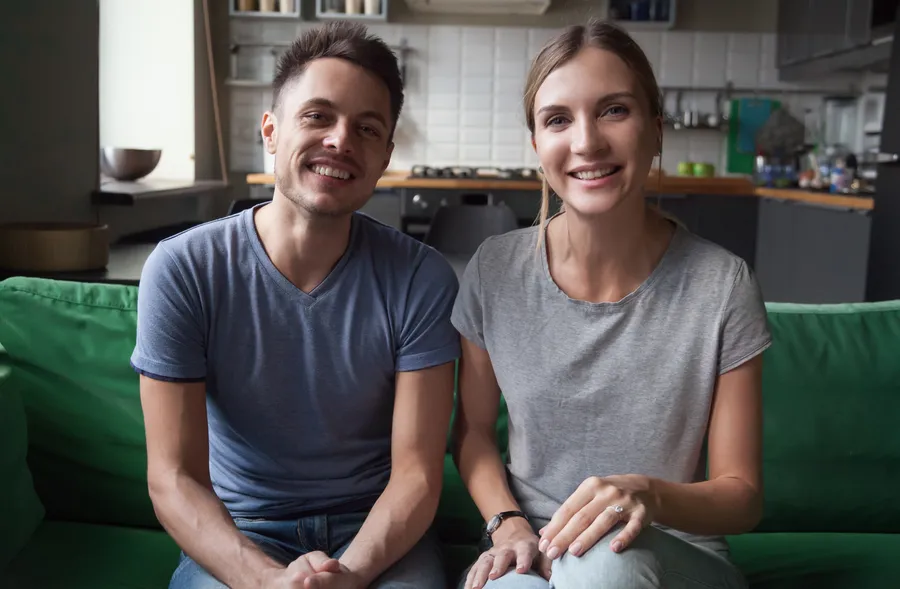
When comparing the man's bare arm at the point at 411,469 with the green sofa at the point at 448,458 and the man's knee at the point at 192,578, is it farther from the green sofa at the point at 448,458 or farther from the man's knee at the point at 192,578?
the green sofa at the point at 448,458

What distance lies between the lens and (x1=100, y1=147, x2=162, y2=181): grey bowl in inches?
146

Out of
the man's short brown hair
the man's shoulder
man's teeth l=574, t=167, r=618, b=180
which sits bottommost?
the man's shoulder

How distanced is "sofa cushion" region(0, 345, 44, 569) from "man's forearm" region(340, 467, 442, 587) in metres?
0.61

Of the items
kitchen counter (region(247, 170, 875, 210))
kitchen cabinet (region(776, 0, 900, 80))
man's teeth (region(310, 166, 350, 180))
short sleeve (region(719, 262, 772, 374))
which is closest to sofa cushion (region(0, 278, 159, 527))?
man's teeth (region(310, 166, 350, 180))

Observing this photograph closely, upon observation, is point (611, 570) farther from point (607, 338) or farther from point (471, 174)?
point (471, 174)

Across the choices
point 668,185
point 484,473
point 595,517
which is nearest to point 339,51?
point 484,473

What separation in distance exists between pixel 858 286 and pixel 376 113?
3330 mm

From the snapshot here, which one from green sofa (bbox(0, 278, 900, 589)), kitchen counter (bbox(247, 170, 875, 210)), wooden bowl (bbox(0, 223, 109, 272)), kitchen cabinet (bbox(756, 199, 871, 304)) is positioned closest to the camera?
green sofa (bbox(0, 278, 900, 589))

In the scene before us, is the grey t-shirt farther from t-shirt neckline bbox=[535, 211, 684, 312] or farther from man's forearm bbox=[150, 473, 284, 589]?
man's forearm bbox=[150, 473, 284, 589]

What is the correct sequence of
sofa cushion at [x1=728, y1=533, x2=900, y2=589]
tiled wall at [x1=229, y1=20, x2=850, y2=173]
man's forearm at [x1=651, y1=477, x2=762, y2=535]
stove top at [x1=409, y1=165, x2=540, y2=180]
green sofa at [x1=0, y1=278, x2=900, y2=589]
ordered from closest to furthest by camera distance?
man's forearm at [x1=651, y1=477, x2=762, y2=535] < sofa cushion at [x1=728, y1=533, x2=900, y2=589] < green sofa at [x1=0, y1=278, x2=900, y2=589] < stove top at [x1=409, y1=165, x2=540, y2=180] < tiled wall at [x1=229, y1=20, x2=850, y2=173]

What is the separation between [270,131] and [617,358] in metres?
0.65

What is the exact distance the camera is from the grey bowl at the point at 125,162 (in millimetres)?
3717

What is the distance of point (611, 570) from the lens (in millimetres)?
1040

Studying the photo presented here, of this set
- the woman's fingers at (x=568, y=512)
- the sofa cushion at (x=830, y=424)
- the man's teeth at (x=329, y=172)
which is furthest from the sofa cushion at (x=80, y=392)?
the sofa cushion at (x=830, y=424)
